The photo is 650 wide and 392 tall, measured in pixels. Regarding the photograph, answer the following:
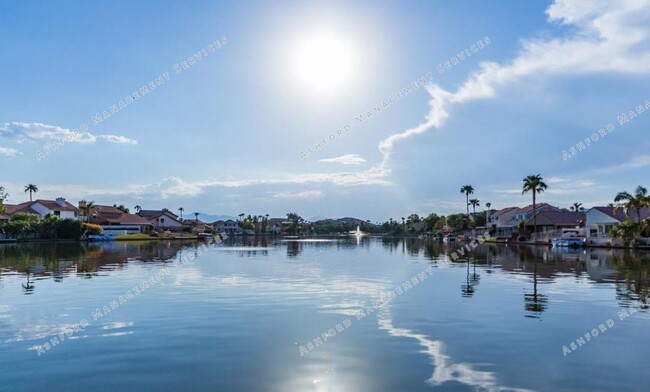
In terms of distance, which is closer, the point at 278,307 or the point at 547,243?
the point at 278,307

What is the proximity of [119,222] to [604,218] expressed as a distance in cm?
11119

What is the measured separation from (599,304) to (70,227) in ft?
350

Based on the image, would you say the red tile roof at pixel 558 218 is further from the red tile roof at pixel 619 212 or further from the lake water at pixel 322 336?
the lake water at pixel 322 336

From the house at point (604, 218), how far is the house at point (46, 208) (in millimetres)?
116890

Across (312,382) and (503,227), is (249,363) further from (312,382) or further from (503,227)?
(503,227)

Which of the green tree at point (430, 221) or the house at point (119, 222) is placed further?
the green tree at point (430, 221)

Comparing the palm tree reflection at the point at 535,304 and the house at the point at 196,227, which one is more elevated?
the house at the point at 196,227

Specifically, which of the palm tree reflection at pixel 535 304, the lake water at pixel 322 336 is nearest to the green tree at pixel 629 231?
the lake water at pixel 322 336

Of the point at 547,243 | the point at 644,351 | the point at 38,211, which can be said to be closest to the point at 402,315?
the point at 644,351

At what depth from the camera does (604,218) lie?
3403 inches

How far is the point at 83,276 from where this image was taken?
3078cm

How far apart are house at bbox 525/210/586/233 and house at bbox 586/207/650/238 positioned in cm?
858

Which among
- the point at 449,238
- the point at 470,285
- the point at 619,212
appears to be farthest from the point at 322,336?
the point at 449,238

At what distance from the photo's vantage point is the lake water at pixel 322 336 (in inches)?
411
